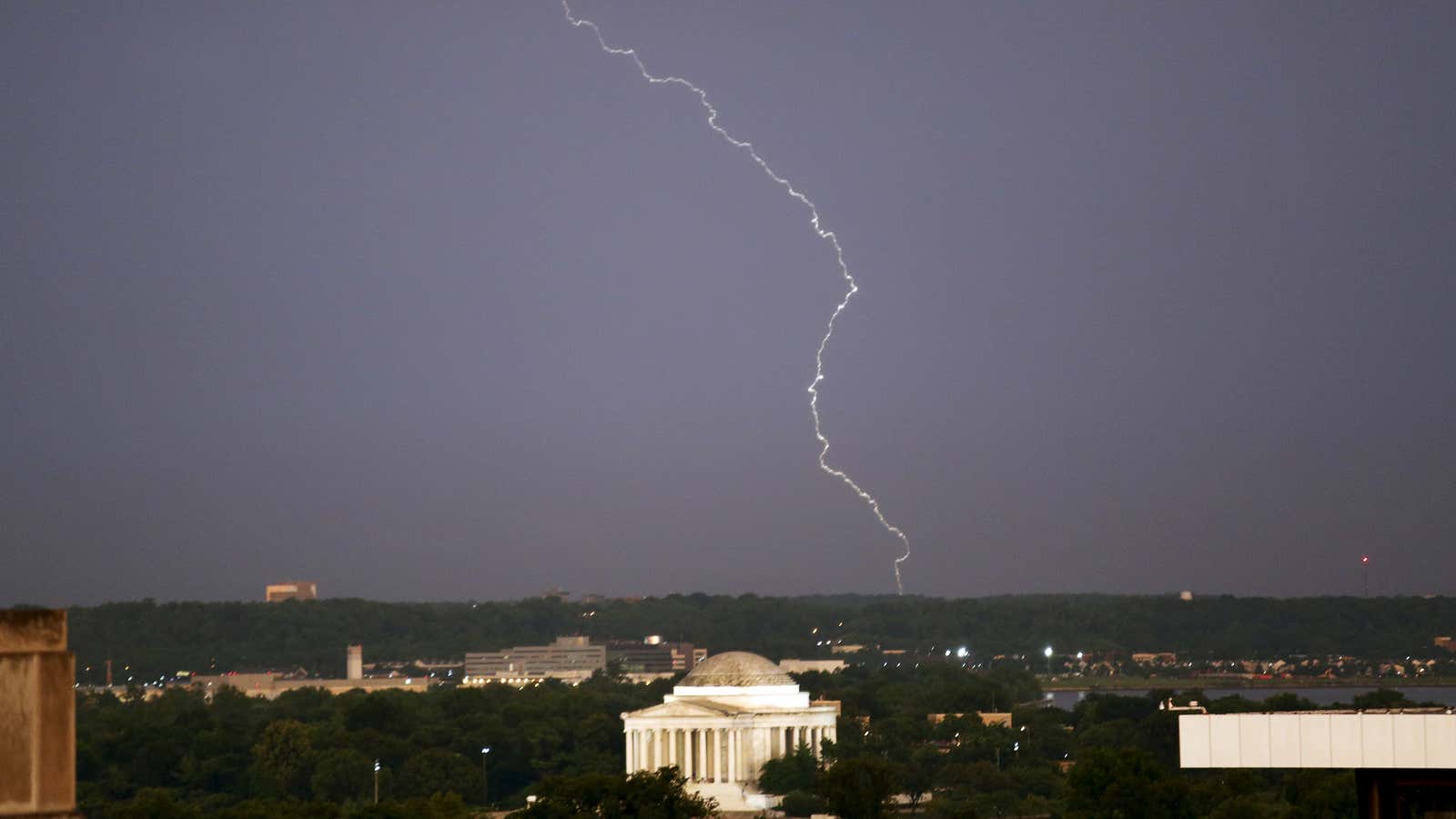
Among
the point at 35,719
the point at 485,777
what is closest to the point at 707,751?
the point at 485,777

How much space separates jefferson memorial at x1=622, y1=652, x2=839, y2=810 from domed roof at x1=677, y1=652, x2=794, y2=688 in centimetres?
10

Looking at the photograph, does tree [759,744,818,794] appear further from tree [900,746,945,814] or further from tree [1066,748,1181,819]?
tree [1066,748,1181,819]

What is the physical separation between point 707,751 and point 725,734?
43.8 inches

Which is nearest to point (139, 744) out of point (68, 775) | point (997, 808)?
point (997, 808)

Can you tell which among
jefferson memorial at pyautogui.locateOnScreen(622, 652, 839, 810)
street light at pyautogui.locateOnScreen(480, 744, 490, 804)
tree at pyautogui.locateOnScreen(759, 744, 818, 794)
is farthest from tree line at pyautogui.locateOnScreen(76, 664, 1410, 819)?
jefferson memorial at pyautogui.locateOnScreen(622, 652, 839, 810)

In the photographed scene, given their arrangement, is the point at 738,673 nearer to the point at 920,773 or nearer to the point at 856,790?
the point at 920,773

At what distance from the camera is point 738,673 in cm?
13288

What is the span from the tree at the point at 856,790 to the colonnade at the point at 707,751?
11.9 metres

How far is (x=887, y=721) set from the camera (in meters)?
159

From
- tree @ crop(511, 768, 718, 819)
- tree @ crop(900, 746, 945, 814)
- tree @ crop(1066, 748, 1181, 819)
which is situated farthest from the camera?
tree @ crop(900, 746, 945, 814)

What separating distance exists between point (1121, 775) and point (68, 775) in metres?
90.9

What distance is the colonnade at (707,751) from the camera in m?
126

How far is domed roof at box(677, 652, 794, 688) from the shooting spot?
132625 millimetres

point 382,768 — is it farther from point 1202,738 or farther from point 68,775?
point 68,775
